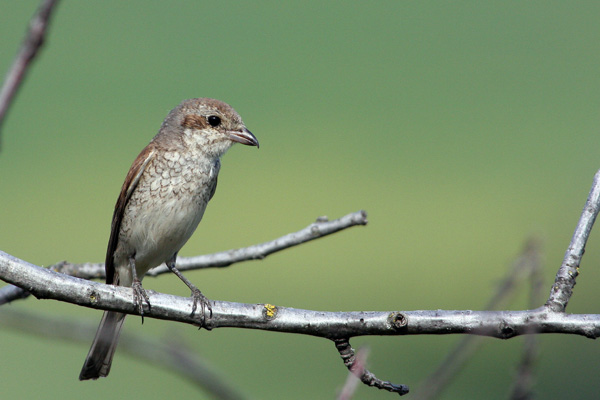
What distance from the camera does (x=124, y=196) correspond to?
4.14m

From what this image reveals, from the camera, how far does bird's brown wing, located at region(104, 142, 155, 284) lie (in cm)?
409

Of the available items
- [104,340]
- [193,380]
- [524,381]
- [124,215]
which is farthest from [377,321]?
[124,215]

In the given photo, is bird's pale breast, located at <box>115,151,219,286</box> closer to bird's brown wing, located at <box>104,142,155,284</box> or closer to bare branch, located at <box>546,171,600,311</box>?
bird's brown wing, located at <box>104,142,155,284</box>

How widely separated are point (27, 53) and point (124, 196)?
296cm

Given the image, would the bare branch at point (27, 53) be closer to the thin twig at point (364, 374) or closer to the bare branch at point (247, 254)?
the thin twig at point (364, 374)

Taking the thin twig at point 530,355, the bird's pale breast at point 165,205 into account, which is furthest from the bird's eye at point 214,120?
the thin twig at point 530,355

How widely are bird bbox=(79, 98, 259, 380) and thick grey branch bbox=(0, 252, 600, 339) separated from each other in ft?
4.55

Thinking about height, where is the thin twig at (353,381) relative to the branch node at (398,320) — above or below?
below

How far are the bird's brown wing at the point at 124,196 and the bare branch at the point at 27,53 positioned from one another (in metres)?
2.84

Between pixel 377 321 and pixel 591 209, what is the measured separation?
0.85 meters

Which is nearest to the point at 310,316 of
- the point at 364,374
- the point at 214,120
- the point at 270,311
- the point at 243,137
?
the point at 270,311

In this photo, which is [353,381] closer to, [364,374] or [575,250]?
[364,374]

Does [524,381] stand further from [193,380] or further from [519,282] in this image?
[193,380]

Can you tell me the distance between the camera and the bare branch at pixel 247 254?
3.26 metres
